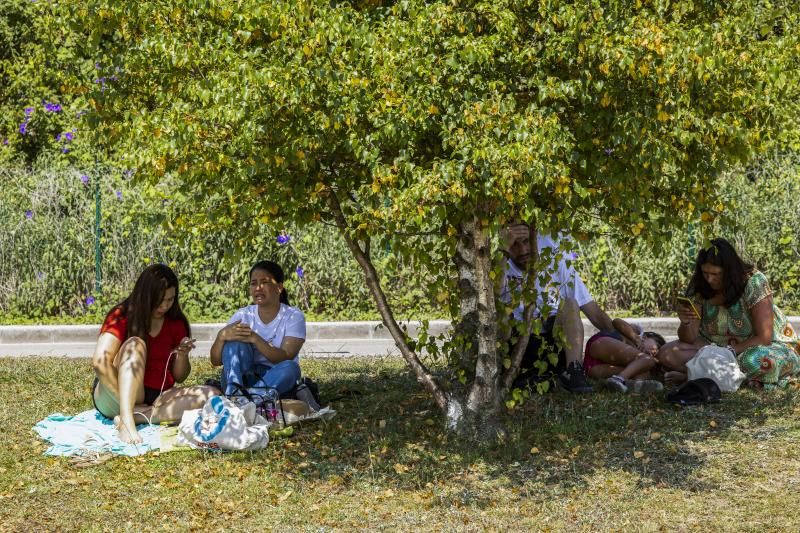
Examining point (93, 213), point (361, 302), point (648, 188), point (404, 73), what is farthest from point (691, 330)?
point (93, 213)

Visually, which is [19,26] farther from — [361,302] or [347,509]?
[347,509]

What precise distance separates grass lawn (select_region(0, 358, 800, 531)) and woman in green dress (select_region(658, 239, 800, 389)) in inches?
9.9

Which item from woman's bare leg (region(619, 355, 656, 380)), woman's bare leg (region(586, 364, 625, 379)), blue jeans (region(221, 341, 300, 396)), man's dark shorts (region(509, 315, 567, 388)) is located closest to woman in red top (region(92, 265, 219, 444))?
blue jeans (region(221, 341, 300, 396))

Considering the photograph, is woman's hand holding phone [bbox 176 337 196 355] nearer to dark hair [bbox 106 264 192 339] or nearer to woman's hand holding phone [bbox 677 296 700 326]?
dark hair [bbox 106 264 192 339]

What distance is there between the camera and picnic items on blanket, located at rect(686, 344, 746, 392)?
23.7ft

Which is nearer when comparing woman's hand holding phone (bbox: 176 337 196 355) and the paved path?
woman's hand holding phone (bbox: 176 337 196 355)

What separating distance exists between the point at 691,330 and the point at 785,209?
5969 millimetres

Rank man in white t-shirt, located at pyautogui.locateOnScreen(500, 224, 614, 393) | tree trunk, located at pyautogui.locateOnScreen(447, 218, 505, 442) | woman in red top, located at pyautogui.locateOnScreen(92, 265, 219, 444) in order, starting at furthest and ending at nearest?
man in white t-shirt, located at pyautogui.locateOnScreen(500, 224, 614, 393) < woman in red top, located at pyautogui.locateOnScreen(92, 265, 219, 444) < tree trunk, located at pyautogui.locateOnScreen(447, 218, 505, 442)

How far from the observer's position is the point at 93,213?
1358 cm

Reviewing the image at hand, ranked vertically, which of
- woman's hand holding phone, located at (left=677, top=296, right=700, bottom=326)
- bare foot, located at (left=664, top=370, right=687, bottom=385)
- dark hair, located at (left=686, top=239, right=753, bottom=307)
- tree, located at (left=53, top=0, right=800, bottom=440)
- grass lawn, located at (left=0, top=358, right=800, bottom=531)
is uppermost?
tree, located at (left=53, top=0, right=800, bottom=440)

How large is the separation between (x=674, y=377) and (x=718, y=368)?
1.49 feet

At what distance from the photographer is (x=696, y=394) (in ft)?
Answer: 23.2

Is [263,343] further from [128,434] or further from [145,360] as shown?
[128,434]

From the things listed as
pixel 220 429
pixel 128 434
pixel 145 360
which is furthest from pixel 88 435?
pixel 220 429
